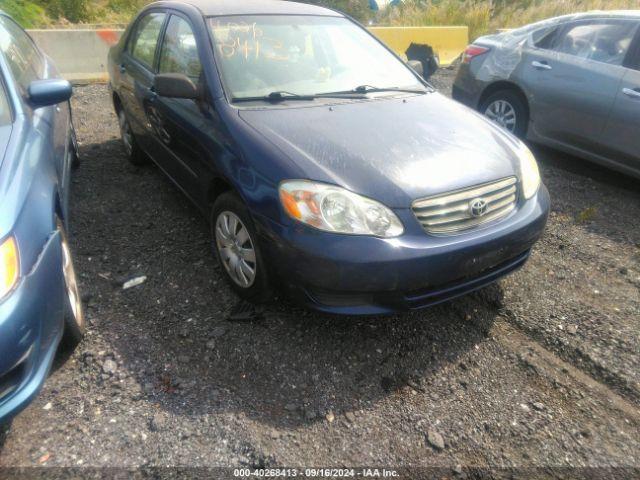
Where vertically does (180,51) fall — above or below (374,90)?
above

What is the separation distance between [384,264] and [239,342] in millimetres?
958

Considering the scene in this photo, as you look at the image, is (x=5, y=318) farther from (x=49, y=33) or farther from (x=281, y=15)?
(x=49, y=33)

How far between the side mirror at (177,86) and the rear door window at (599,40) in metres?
3.86

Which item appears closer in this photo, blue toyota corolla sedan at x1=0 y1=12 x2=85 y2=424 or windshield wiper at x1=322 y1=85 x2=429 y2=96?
blue toyota corolla sedan at x1=0 y1=12 x2=85 y2=424

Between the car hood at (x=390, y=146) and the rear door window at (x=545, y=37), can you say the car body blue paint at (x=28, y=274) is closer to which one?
the car hood at (x=390, y=146)

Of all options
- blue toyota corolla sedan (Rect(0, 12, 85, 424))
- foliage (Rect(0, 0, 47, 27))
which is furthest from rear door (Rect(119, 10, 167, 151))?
foliage (Rect(0, 0, 47, 27))

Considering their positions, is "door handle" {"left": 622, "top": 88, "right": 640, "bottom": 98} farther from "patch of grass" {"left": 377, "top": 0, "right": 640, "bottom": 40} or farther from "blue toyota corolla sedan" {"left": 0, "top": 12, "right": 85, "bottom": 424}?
"patch of grass" {"left": 377, "top": 0, "right": 640, "bottom": 40}

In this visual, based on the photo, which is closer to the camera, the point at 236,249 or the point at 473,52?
the point at 236,249

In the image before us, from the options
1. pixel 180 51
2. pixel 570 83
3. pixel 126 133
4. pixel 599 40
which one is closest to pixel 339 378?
pixel 180 51

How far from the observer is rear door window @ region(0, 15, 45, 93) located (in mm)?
2979

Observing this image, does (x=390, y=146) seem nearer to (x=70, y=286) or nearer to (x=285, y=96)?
(x=285, y=96)

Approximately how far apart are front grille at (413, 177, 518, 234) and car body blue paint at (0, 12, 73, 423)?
1.66 meters

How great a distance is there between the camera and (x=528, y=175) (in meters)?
2.72

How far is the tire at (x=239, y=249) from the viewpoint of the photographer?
2.50m
